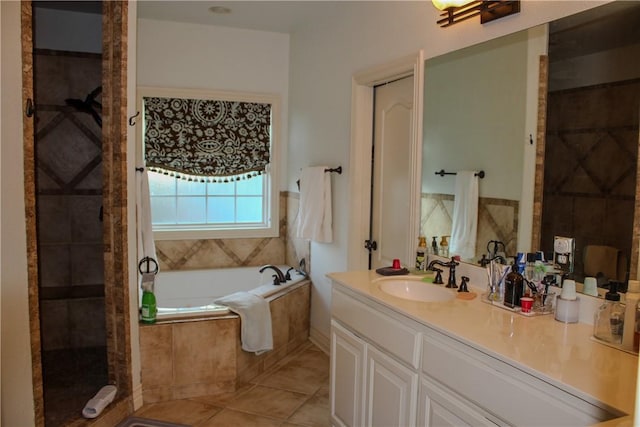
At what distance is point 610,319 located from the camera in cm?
161

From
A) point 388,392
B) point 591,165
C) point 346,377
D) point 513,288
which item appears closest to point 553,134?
point 591,165

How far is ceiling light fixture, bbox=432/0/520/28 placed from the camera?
2.08 metres

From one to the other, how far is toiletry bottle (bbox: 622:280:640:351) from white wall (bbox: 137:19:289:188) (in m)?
3.44

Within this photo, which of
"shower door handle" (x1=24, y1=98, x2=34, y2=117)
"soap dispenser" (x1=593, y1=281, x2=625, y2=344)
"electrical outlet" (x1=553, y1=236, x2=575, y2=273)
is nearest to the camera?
"soap dispenser" (x1=593, y1=281, x2=625, y2=344)

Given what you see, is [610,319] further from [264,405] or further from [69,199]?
[69,199]

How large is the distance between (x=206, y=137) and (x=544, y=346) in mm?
3491

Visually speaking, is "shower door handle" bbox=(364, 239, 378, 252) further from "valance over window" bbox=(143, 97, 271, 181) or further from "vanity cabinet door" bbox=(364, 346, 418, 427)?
"valance over window" bbox=(143, 97, 271, 181)

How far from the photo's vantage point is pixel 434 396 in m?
1.77

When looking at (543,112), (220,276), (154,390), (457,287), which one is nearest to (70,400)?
(154,390)

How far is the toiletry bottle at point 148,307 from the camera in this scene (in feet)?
9.82

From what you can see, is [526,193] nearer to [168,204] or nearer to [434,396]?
[434,396]

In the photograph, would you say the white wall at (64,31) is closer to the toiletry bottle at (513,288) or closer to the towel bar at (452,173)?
the towel bar at (452,173)

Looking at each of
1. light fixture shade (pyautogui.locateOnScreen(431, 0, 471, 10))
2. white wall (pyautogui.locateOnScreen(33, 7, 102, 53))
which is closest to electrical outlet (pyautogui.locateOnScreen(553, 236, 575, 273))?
light fixture shade (pyautogui.locateOnScreen(431, 0, 471, 10))

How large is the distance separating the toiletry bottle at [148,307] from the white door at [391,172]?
→ 138 centimetres
